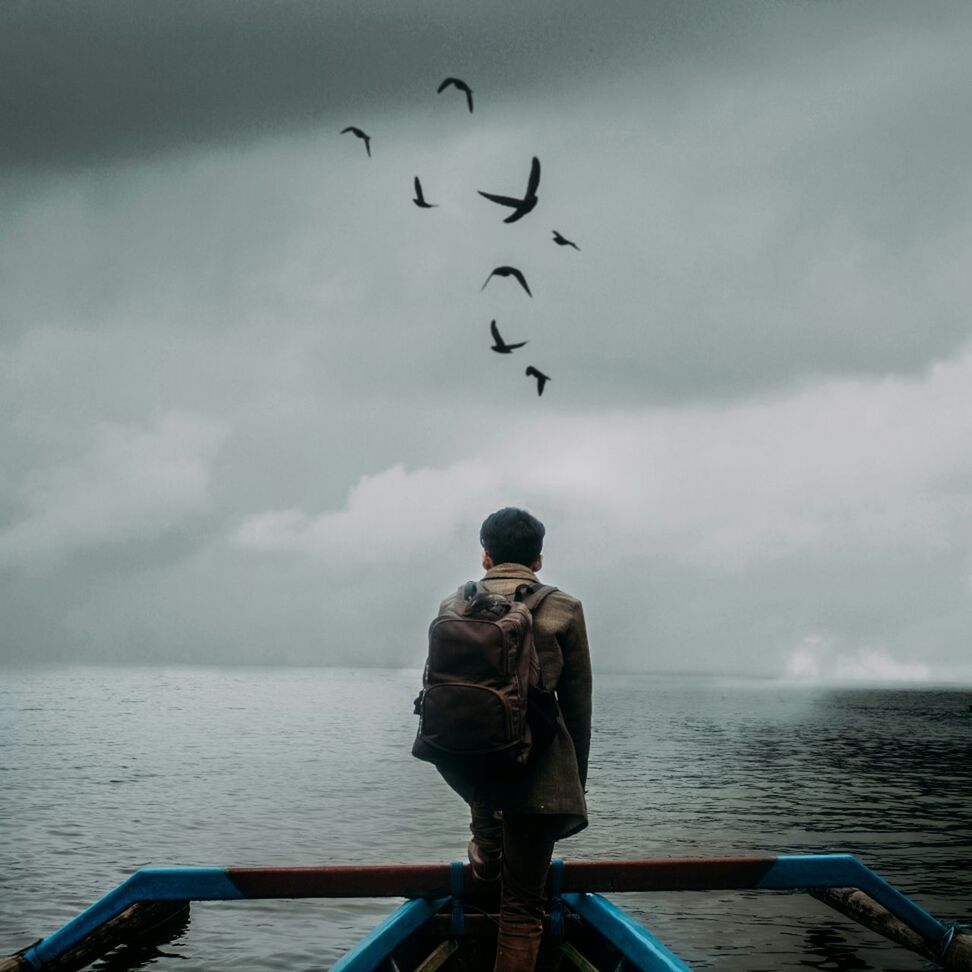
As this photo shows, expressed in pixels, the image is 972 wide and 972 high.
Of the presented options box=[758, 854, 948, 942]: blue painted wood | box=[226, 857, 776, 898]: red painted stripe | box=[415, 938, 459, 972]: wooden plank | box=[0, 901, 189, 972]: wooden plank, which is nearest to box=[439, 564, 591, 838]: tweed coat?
box=[226, 857, 776, 898]: red painted stripe

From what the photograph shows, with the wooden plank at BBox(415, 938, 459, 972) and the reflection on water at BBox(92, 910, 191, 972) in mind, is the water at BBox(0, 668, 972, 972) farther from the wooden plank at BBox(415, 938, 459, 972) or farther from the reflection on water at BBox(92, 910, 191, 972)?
the wooden plank at BBox(415, 938, 459, 972)

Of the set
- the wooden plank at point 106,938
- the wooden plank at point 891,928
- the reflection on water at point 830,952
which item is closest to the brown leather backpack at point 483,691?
the wooden plank at point 106,938

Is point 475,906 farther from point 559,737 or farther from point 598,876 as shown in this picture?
point 559,737

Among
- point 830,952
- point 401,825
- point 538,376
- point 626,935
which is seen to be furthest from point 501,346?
point 401,825

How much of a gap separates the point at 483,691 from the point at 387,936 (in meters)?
2.47

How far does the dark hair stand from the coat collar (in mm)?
73

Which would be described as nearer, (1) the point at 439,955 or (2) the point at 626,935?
(2) the point at 626,935

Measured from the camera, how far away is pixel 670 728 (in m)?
82.9

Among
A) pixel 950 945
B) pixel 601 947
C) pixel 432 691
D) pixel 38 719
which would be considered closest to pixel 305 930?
pixel 601 947

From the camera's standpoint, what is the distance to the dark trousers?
4.95 metres

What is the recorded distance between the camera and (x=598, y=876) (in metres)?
6.40

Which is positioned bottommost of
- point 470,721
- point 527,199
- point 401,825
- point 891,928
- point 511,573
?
point 401,825

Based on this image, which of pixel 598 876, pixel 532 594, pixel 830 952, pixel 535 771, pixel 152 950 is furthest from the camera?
pixel 152 950

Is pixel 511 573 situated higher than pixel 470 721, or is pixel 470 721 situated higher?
pixel 511 573
